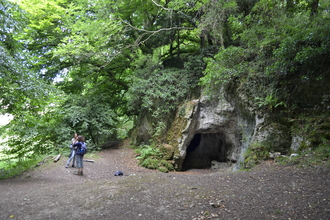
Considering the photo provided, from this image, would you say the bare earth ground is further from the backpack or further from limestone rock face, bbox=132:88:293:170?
limestone rock face, bbox=132:88:293:170

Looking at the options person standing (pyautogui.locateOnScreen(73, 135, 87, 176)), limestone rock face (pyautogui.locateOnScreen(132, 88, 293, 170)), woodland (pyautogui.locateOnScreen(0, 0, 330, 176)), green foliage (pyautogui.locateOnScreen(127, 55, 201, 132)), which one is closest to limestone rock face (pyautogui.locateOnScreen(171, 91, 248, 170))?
limestone rock face (pyautogui.locateOnScreen(132, 88, 293, 170))

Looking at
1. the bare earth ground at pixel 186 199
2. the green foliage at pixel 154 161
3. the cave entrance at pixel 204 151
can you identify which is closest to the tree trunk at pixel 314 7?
the bare earth ground at pixel 186 199

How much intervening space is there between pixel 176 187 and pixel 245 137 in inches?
243

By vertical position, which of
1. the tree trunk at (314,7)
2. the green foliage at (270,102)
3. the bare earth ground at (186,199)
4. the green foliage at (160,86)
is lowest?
the bare earth ground at (186,199)

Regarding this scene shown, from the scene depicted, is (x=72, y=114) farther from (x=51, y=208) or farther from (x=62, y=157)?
(x=51, y=208)

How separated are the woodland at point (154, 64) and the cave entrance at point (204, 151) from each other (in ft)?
9.94

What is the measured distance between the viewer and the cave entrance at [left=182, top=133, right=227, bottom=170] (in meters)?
14.5

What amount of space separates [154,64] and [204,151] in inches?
271

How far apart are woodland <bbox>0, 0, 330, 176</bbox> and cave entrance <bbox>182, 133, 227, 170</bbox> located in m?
3.03

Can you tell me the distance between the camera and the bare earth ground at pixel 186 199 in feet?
12.4

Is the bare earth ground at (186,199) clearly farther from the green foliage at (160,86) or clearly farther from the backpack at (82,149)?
the green foliage at (160,86)

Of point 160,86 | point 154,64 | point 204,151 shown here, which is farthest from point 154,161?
point 154,64

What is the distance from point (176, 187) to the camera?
18.4 ft

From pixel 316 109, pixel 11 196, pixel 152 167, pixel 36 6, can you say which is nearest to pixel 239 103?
pixel 316 109
